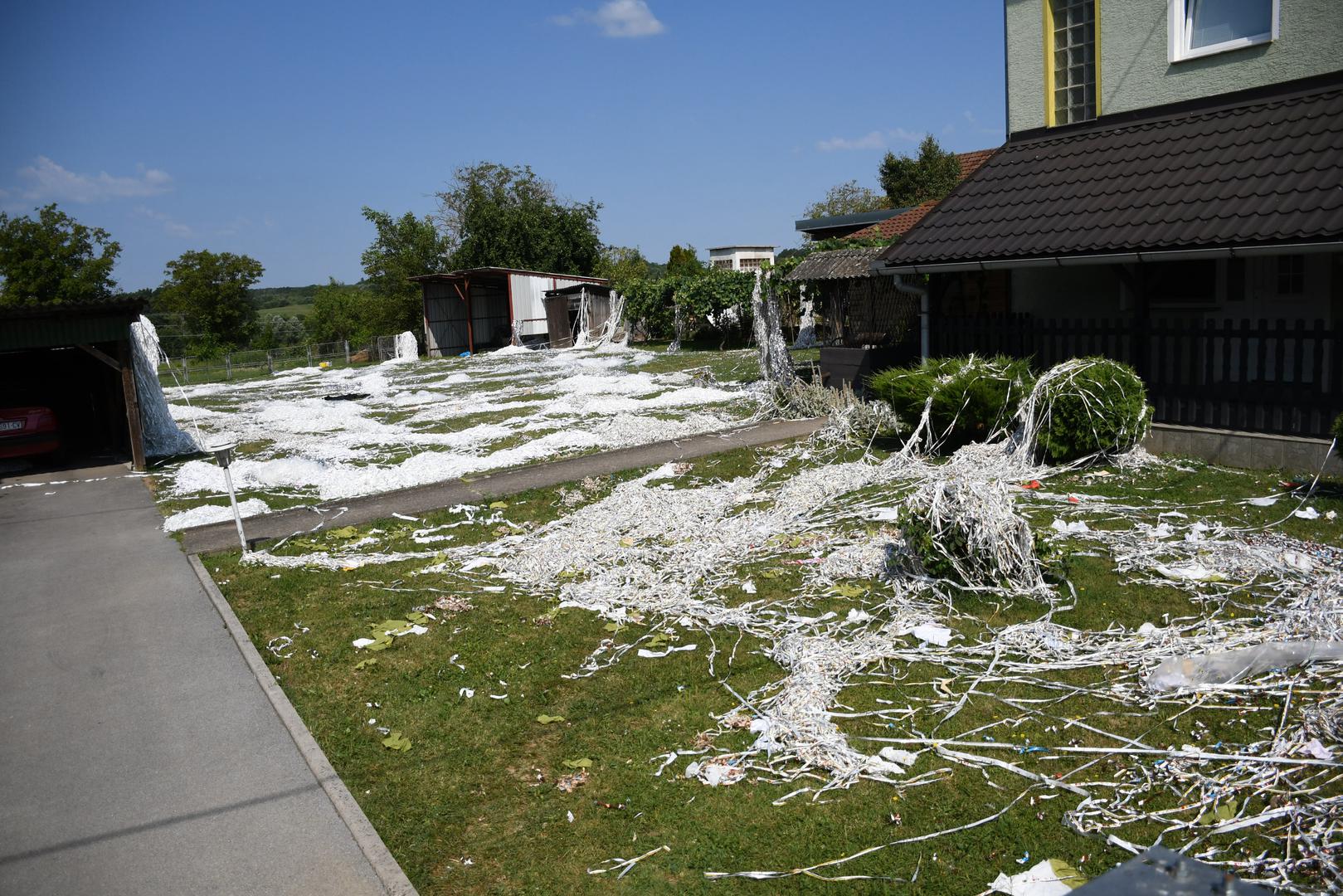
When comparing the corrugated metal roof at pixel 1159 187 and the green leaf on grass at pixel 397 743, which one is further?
the corrugated metal roof at pixel 1159 187

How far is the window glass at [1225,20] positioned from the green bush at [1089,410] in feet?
16.8

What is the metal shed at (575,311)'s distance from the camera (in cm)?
3897

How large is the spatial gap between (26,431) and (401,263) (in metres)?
44.4

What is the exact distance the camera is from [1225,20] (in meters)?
12.0

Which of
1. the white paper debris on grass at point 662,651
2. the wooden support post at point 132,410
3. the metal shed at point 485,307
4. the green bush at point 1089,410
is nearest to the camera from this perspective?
the white paper debris on grass at point 662,651

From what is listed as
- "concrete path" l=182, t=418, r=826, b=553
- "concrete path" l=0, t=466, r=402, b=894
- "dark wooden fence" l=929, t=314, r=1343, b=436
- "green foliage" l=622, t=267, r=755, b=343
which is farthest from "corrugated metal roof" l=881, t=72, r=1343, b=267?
"green foliage" l=622, t=267, r=755, b=343

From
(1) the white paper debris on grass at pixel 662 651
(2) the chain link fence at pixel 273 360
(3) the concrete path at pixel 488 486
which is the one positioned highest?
(2) the chain link fence at pixel 273 360

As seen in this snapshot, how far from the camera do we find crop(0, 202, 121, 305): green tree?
43.9 metres

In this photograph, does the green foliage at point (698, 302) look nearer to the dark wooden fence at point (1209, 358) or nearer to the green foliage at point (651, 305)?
the green foliage at point (651, 305)

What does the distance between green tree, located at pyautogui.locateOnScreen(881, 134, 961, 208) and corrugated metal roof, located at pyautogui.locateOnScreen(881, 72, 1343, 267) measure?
31290mm

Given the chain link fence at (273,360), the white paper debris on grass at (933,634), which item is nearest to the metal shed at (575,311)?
the chain link fence at (273,360)

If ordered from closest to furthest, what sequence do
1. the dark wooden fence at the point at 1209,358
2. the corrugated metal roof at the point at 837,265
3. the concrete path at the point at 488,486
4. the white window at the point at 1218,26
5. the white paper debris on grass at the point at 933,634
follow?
the white paper debris on grass at the point at 933,634 < the dark wooden fence at the point at 1209,358 < the concrete path at the point at 488,486 < the white window at the point at 1218,26 < the corrugated metal roof at the point at 837,265

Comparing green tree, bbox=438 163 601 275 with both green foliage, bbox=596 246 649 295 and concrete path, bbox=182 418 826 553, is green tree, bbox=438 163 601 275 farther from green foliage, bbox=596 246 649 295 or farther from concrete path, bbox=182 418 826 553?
concrete path, bbox=182 418 826 553

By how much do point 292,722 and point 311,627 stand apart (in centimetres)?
174
